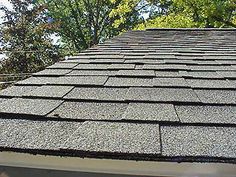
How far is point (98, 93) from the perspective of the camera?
2.04m

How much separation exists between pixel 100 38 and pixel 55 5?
14.7 feet

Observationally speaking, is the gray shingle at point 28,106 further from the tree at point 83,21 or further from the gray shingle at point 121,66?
the tree at point 83,21

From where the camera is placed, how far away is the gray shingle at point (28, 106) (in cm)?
171

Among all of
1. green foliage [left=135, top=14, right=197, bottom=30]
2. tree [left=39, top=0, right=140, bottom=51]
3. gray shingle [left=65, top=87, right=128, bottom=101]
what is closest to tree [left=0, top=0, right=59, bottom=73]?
tree [left=39, top=0, right=140, bottom=51]

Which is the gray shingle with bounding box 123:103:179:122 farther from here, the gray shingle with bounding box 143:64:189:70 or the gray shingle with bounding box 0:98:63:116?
the gray shingle with bounding box 143:64:189:70

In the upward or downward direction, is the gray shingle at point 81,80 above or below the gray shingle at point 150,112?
above

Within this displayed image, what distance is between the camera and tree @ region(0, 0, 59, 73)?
18922 millimetres

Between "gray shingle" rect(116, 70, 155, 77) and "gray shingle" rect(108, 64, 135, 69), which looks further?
"gray shingle" rect(108, 64, 135, 69)

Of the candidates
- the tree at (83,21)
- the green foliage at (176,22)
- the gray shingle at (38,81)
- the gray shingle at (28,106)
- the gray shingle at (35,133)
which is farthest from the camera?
the tree at (83,21)

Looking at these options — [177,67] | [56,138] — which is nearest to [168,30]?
[177,67]

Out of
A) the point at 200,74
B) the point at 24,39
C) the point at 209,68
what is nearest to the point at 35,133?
the point at 200,74

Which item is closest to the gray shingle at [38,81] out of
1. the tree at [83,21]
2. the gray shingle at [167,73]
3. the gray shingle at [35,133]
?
the gray shingle at [35,133]

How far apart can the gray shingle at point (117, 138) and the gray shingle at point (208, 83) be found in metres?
0.81

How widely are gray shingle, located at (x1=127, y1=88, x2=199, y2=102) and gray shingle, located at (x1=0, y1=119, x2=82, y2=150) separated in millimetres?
519
